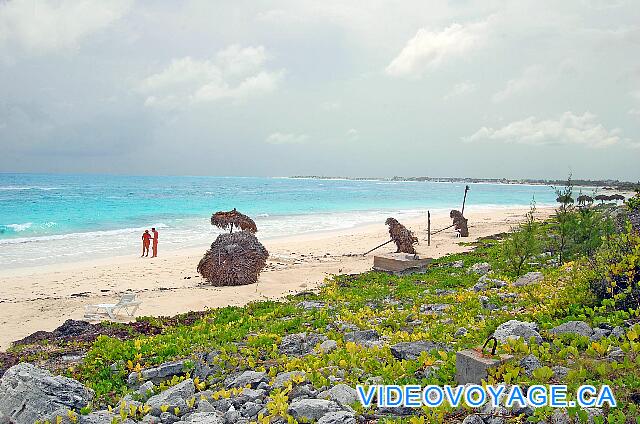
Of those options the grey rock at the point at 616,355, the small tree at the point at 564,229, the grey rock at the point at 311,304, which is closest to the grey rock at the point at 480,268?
the small tree at the point at 564,229

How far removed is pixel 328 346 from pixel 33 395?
3.76 m

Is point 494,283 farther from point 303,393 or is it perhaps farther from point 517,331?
point 303,393

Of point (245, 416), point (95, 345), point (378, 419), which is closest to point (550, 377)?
point (378, 419)

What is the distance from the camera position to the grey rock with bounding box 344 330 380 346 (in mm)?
7234

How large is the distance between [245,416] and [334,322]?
3664mm

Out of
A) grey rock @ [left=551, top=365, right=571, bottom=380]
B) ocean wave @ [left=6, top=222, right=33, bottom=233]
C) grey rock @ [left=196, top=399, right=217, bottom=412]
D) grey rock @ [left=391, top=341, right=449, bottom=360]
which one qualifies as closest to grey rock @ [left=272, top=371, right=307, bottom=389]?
grey rock @ [left=196, top=399, right=217, bottom=412]

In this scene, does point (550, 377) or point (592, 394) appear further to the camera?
point (550, 377)

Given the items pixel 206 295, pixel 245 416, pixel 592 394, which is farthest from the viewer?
pixel 206 295

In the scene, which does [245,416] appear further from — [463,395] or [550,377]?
[550,377]

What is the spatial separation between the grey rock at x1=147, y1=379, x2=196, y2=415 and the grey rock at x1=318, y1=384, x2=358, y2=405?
1.62 m

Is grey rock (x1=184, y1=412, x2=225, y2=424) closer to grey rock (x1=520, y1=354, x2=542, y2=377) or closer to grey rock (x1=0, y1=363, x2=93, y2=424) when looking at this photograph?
grey rock (x1=0, y1=363, x2=93, y2=424)

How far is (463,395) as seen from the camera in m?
4.53

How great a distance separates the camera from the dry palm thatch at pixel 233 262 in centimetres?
1536

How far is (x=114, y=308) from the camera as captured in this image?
11.6 meters
